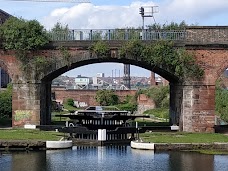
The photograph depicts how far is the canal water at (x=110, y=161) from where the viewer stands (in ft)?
72.9

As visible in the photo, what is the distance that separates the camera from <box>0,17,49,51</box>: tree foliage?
111 ft

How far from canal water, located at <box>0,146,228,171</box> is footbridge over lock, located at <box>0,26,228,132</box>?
7608mm

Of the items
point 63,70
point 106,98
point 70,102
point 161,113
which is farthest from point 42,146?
point 70,102

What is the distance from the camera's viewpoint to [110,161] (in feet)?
78.9

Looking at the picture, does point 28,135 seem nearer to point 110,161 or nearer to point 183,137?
point 110,161

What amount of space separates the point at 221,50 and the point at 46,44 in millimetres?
10731

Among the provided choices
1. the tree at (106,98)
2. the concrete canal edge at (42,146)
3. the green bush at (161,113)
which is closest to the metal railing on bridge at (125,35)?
the concrete canal edge at (42,146)

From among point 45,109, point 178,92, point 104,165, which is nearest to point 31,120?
point 45,109

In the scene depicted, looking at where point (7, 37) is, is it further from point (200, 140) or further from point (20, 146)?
point (200, 140)

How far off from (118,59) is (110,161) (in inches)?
465

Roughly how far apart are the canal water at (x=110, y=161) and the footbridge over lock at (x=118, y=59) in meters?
7.61

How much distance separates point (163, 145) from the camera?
2720 cm

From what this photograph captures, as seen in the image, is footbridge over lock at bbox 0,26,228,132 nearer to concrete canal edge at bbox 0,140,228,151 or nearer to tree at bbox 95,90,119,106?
concrete canal edge at bbox 0,140,228,151

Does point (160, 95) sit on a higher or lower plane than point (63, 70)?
lower
